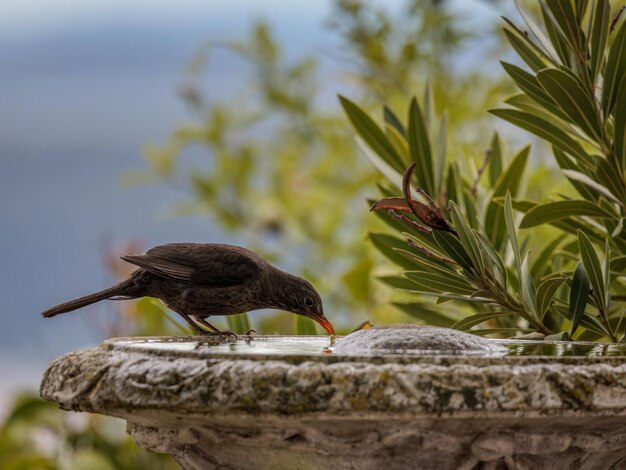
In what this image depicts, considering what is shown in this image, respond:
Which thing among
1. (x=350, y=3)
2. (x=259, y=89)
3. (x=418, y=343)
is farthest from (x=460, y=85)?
(x=418, y=343)

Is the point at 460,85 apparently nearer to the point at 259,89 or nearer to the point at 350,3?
the point at 350,3

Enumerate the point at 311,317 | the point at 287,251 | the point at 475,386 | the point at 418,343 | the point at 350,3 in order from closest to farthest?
the point at 475,386
the point at 418,343
the point at 311,317
the point at 350,3
the point at 287,251

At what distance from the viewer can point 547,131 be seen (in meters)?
2.19

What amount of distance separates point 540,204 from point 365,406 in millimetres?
1037

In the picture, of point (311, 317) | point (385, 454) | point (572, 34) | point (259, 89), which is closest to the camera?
point (385, 454)

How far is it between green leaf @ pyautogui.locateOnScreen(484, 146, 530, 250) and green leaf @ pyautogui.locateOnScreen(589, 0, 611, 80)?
0.43 metres

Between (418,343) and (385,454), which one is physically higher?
(418,343)

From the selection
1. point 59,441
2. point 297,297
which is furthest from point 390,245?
point 59,441

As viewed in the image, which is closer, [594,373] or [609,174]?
[594,373]

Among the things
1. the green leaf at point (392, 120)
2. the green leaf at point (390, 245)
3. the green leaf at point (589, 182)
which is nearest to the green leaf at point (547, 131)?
the green leaf at point (589, 182)

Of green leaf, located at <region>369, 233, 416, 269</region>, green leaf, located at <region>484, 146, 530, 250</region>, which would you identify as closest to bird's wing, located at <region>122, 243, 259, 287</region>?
green leaf, located at <region>369, 233, 416, 269</region>

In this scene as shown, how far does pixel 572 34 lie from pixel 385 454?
1.13 meters

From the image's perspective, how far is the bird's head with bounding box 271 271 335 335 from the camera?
217 cm

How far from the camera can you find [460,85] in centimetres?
554
